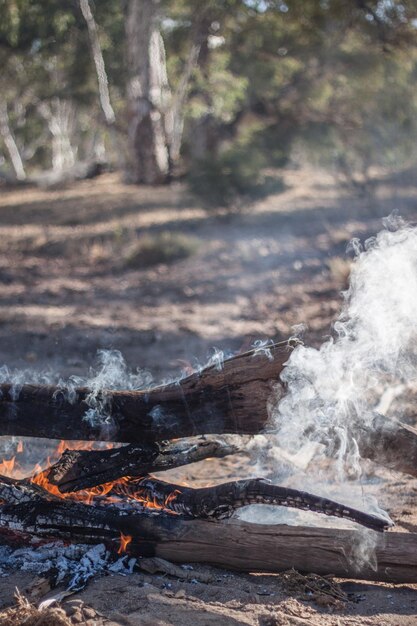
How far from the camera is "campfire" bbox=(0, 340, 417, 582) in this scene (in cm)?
364

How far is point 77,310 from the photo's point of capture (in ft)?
33.4

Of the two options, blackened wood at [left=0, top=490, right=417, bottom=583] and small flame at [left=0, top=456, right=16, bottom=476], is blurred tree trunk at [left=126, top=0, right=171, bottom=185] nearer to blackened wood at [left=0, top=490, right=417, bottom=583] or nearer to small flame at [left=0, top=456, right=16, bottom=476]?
small flame at [left=0, top=456, right=16, bottom=476]

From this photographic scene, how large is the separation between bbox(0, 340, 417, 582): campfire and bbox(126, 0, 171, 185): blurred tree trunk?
46.3 ft

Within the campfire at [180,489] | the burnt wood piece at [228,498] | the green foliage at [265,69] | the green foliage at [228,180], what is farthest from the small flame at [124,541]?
the green foliage at [265,69]

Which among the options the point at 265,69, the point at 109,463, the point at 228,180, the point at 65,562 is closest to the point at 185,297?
the point at 228,180

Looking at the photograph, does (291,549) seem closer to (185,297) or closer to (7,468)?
(7,468)

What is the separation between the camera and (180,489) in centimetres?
390

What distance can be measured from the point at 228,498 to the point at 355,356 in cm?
101

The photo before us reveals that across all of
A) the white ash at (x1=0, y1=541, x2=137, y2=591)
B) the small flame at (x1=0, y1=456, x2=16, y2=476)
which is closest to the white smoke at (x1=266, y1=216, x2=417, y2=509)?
the white ash at (x1=0, y1=541, x2=137, y2=591)

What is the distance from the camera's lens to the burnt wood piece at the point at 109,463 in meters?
3.88

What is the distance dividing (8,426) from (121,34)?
61.7 ft

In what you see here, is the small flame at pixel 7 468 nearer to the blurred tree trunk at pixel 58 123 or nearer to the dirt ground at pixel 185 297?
the dirt ground at pixel 185 297

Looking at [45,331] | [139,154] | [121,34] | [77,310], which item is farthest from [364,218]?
[121,34]

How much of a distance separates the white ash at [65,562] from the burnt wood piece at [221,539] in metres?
0.06
